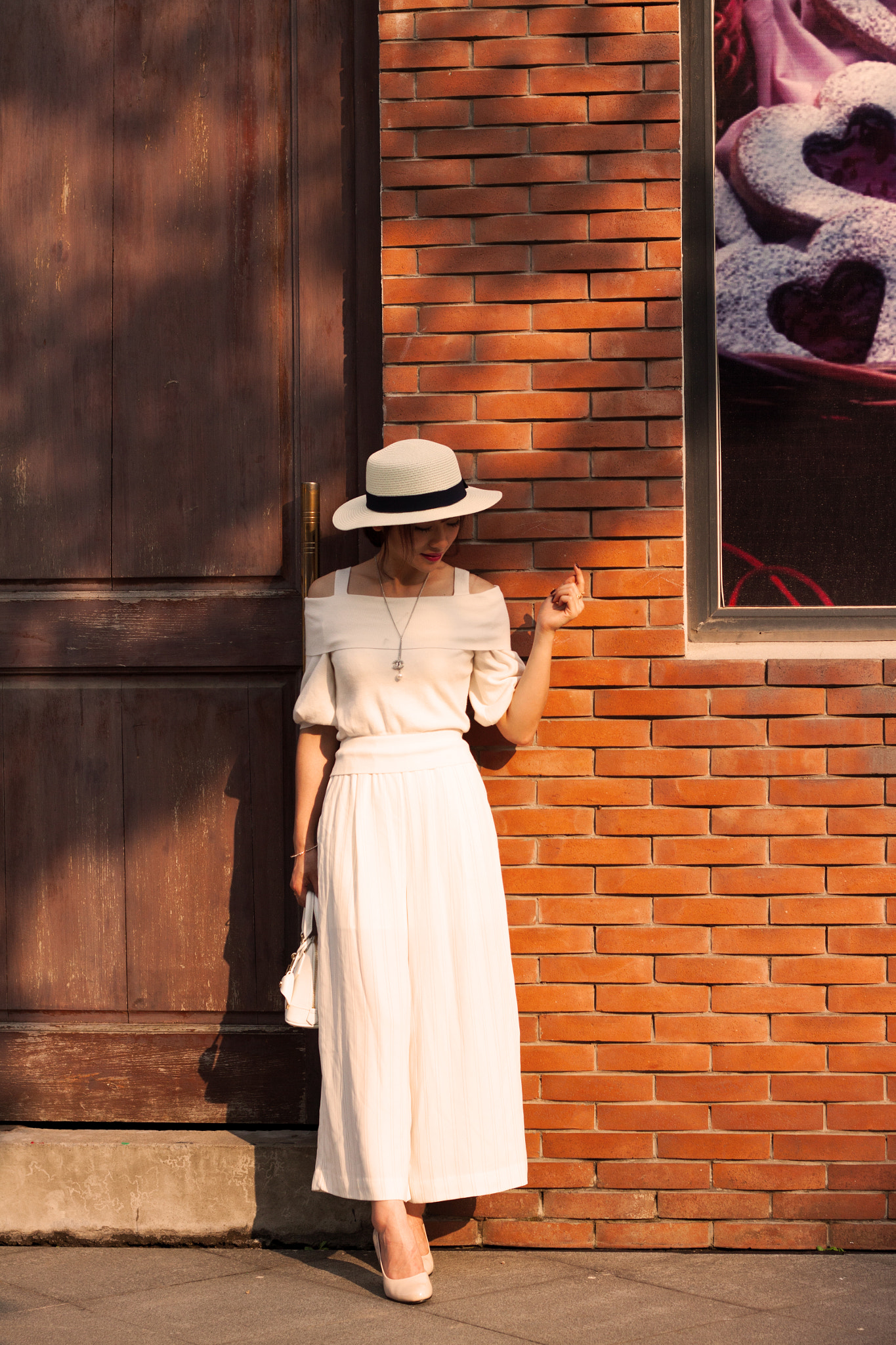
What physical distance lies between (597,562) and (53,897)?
5.71 feet

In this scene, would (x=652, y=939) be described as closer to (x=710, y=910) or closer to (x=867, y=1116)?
(x=710, y=910)

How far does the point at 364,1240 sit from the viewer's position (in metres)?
3.55

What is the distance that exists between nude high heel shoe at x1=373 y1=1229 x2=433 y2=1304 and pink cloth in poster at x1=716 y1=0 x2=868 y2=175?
283 centimetres

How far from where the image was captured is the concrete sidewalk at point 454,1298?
2926 mm

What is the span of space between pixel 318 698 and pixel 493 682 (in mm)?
422

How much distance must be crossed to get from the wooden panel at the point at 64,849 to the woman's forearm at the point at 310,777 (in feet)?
2.14

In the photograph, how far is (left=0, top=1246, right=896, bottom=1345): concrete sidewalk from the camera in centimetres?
293

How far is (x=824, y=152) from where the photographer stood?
11.8ft

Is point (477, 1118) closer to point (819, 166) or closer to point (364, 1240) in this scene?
point (364, 1240)

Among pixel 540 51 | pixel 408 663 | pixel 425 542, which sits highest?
→ pixel 540 51

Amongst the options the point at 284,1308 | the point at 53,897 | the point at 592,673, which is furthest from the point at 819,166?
the point at 284,1308

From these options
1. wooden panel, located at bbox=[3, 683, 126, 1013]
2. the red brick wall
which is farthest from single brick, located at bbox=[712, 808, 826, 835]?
wooden panel, located at bbox=[3, 683, 126, 1013]

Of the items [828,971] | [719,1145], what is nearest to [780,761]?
[828,971]

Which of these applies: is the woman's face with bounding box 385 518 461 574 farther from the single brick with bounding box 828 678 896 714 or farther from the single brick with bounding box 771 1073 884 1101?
the single brick with bounding box 771 1073 884 1101
